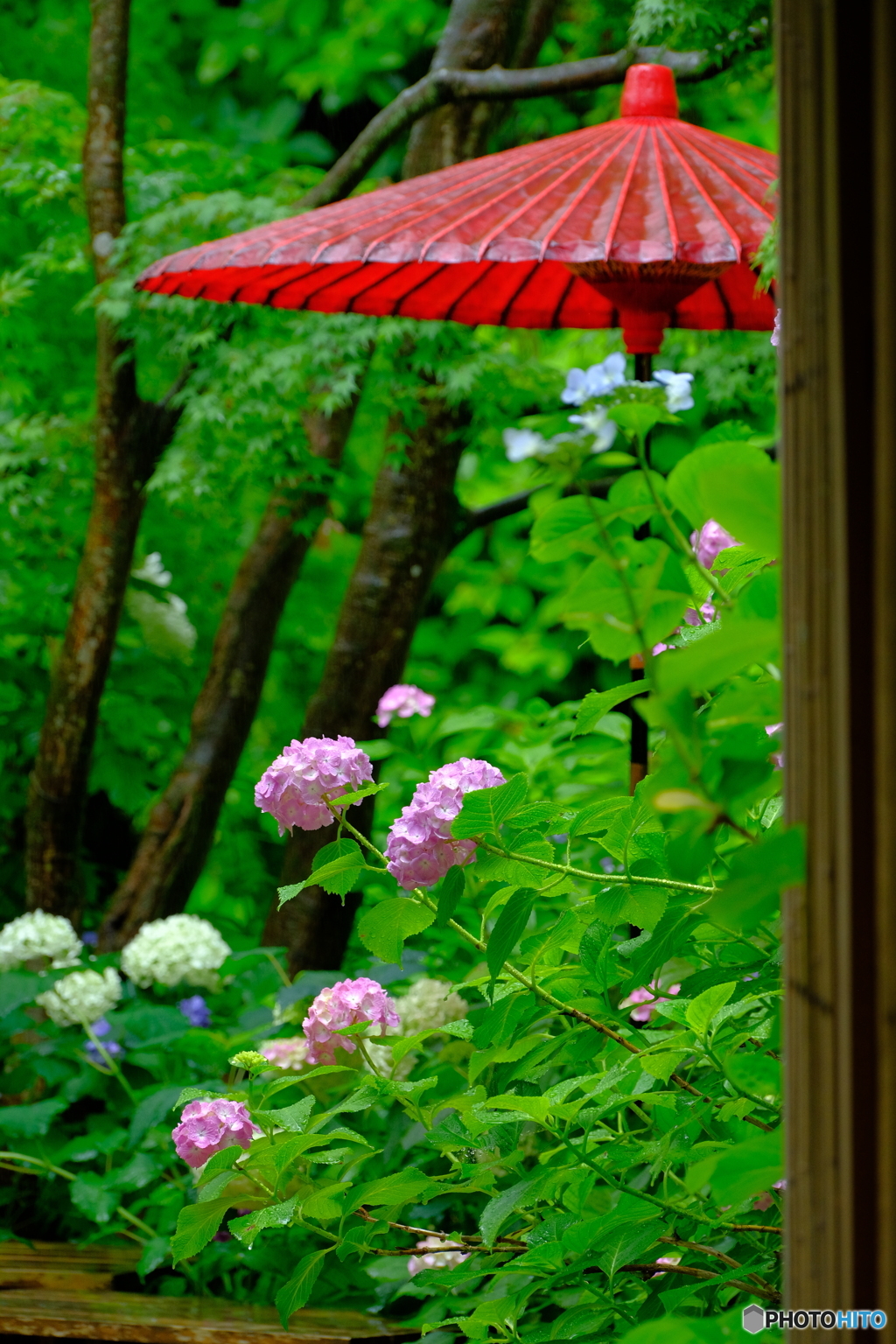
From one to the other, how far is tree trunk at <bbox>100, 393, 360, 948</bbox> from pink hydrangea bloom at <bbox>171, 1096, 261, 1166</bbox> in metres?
1.71

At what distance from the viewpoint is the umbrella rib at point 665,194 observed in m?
1.53

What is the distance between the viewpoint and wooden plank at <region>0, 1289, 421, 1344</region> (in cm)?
139

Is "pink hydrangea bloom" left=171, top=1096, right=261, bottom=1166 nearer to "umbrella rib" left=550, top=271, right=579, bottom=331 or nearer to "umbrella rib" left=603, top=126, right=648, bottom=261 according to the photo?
"umbrella rib" left=603, top=126, right=648, bottom=261

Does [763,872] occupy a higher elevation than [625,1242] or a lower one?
higher

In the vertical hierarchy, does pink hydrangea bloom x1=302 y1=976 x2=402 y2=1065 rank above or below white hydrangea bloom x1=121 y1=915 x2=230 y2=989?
above

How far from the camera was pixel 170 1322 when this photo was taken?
1.43 metres

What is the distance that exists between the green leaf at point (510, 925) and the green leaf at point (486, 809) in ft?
0.16

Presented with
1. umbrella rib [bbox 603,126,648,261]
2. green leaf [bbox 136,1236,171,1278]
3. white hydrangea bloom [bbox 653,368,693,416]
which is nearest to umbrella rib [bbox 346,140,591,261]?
umbrella rib [bbox 603,126,648,261]

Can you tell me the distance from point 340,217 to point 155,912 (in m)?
1.65

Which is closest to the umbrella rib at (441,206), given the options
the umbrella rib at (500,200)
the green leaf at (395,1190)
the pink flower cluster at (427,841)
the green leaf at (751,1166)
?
the umbrella rib at (500,200)

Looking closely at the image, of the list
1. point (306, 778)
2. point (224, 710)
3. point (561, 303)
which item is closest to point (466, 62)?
point (561, 303)

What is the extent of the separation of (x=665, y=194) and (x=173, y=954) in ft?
5.32

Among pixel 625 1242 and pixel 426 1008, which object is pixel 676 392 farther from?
pixel 426 1008

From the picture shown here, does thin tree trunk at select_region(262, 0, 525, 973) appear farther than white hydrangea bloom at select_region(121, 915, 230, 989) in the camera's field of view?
Yes
